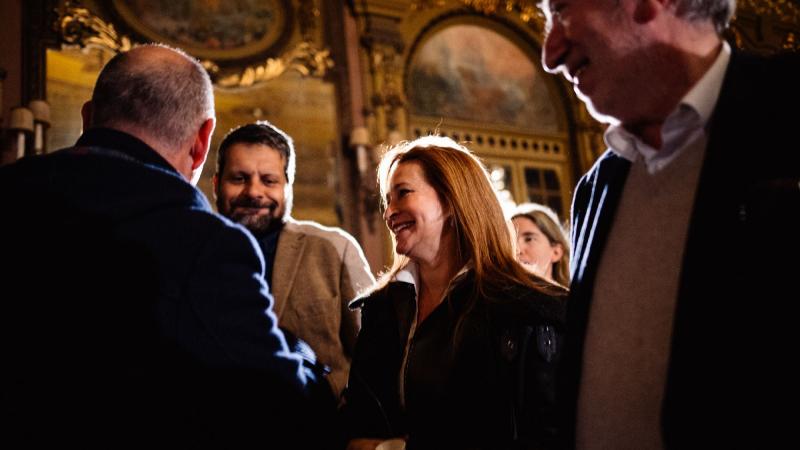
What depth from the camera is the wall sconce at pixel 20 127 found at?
188 inches

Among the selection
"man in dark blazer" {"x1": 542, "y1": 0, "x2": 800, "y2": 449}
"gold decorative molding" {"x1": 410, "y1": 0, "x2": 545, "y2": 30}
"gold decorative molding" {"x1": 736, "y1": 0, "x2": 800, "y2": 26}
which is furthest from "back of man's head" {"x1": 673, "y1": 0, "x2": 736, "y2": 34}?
"gold decorative molding" {"x1": 736, "y1": 0, "x2": 800, "y2": 26}

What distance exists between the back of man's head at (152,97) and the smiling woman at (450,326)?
0.92m

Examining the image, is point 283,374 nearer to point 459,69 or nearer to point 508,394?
point 508,394

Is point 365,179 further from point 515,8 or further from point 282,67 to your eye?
point 515,8

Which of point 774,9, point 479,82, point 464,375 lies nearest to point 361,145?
point 479,82

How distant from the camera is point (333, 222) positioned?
584 centimetres

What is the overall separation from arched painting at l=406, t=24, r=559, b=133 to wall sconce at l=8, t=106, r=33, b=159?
12.7ft

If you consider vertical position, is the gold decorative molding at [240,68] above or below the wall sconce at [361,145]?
above

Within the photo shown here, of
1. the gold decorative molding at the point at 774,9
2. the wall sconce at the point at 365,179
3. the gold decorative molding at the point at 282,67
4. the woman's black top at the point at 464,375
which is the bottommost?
the woman's black top at the point at 464,375

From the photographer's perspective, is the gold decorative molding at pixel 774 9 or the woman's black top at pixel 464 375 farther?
the gold decorative molding at pixel 774 9

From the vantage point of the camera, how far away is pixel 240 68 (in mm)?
5938

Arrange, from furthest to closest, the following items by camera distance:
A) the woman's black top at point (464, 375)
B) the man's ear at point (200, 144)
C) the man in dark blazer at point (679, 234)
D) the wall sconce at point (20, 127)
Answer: the wall sconce at point (20, 127) → the woman's black top at point (464, 375) → the man's ear at point (200, 144) → the man in dark blazer at point (679, 234)

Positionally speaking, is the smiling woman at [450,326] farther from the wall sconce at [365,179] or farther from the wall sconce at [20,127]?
the wall sconce at [20,127]

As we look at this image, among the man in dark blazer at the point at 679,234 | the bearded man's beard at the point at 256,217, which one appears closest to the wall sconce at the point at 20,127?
the bearded man's beard at the point at 256,217
